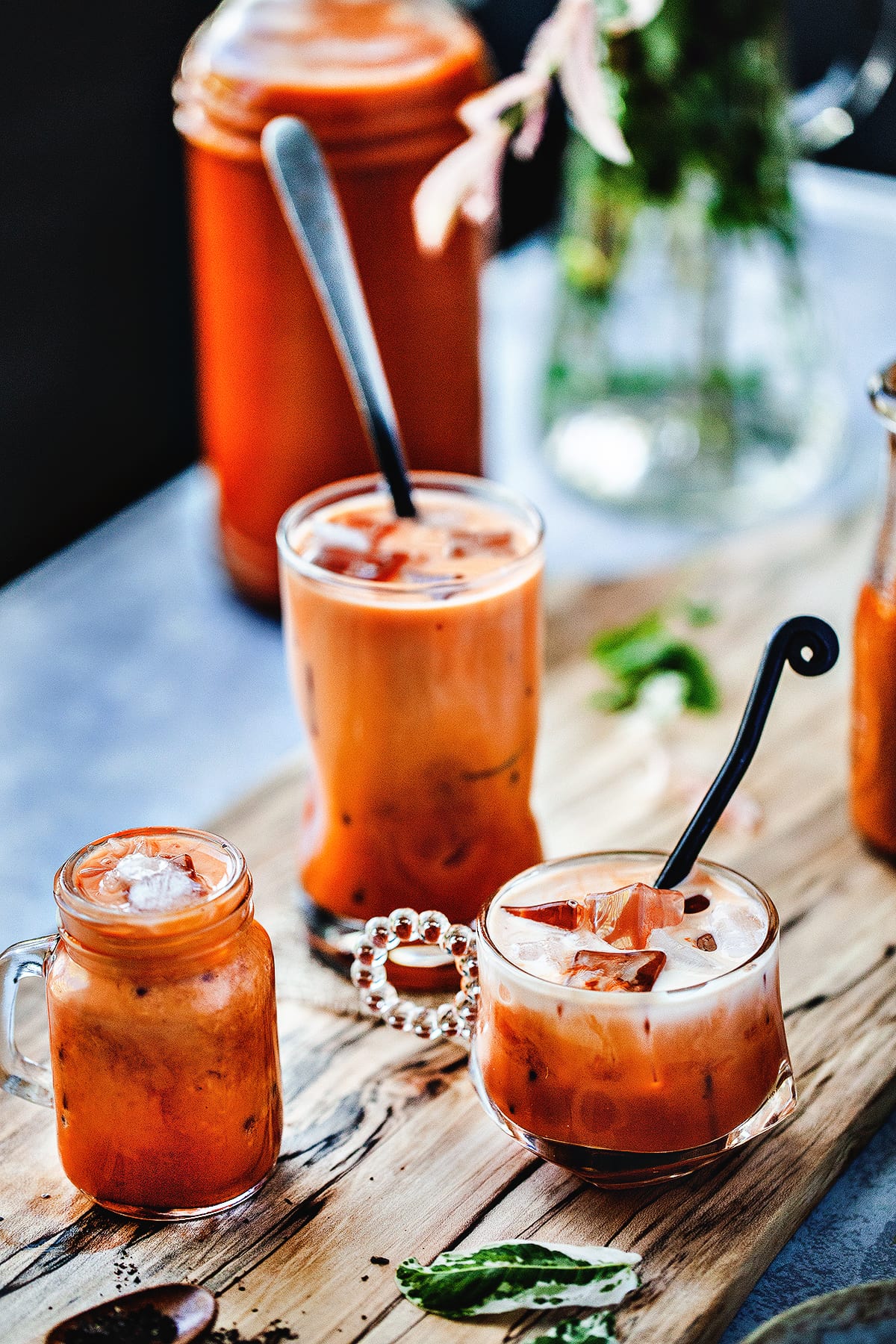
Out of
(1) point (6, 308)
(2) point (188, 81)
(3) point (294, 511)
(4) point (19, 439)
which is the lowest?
(4) point (19, 439)

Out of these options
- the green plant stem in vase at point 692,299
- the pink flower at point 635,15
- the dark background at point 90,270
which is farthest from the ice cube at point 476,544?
the dark background at point 90,270

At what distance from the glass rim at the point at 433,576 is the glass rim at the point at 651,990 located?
19 centimetres

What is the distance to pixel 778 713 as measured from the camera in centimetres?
147

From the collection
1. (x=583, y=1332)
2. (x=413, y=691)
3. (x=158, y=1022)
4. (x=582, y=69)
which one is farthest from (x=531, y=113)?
(x=583, y=1332)

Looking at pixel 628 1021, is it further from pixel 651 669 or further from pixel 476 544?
pixel 651 669

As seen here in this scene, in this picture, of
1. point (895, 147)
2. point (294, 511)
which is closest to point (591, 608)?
point (294, 511)

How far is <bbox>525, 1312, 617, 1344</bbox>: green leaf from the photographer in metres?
0.86

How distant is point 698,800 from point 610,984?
46cm

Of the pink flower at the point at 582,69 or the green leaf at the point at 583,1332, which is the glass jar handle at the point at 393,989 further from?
the pink flower at the point at 582,69

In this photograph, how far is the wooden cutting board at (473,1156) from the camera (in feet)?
2.97

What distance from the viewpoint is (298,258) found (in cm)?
146

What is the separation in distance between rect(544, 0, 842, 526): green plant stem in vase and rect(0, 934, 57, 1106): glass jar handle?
39.0 inches

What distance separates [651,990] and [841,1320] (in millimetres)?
191

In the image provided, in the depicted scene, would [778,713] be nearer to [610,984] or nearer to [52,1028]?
[610,984]
